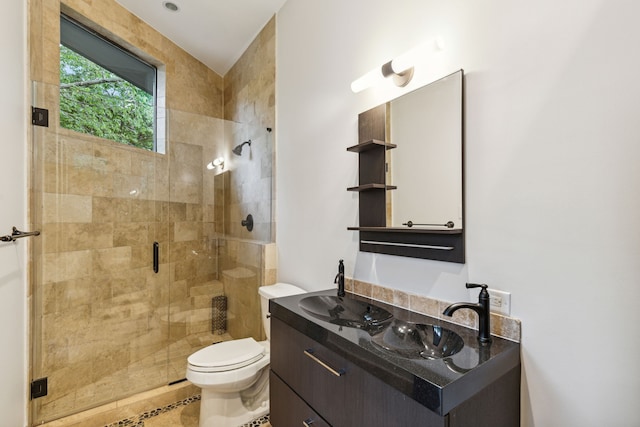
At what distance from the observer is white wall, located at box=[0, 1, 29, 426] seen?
160 centimetres

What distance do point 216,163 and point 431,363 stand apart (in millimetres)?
2535

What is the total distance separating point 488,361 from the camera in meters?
0.93

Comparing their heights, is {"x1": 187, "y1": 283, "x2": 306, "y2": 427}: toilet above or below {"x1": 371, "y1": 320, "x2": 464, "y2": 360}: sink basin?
below

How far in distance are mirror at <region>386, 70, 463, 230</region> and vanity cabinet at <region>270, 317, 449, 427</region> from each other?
27.4 inches

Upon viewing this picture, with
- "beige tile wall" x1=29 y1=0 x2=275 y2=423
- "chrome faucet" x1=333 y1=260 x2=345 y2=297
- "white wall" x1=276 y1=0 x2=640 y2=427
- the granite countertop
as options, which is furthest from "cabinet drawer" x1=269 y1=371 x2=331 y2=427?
"beige tile wall" x1=29 y1=0 x2=275 y2=423

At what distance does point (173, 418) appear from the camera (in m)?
2.07

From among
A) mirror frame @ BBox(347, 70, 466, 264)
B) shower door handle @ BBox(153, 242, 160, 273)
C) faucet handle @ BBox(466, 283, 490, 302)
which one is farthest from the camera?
shower door handle @ BBox(153, 242, 160, 273)

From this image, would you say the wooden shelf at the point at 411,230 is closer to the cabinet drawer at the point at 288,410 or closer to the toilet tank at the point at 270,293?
the toilet tank at the point at 270,293

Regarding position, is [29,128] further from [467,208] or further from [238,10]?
[467,208]

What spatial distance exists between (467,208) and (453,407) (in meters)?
0.73

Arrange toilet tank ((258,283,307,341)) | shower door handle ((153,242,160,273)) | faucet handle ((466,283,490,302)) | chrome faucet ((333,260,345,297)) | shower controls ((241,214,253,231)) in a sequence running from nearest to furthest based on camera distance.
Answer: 1. faucet handle ((466,283,490,302))
2. chrome faucet ((333,260,345,297))
3. toilet tank ((258,283,307,341))
4. shower door handle ((153,242,160,273))
5. shower controls ((241,214,253,231))

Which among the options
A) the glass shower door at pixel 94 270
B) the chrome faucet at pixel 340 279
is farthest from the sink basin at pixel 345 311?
the glass shower door at pixel 94 270

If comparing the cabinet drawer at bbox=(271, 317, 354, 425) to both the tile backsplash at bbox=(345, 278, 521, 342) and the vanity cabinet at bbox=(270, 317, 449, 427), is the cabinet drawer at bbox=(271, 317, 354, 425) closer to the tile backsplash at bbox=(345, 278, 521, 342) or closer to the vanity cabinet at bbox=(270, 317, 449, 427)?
the vanity cabinet at bbox=(270, 317, 449, 427)

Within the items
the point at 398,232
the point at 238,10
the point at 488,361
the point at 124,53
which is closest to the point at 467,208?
the point at 398,232
